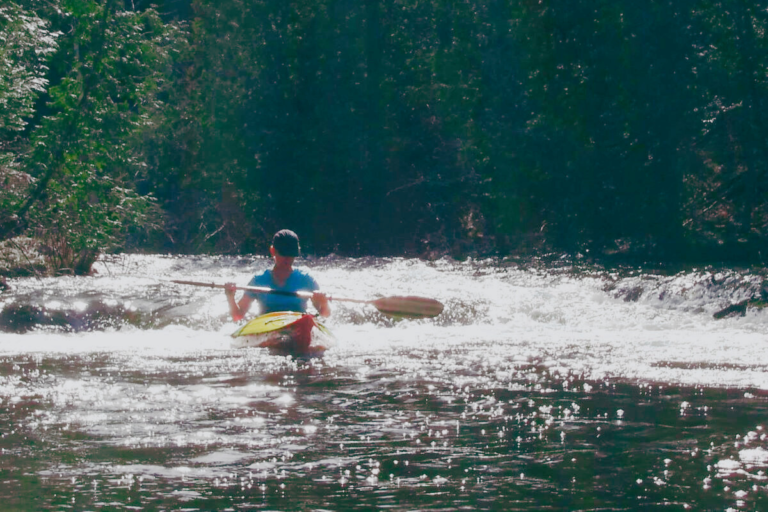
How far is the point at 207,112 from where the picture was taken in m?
31.5

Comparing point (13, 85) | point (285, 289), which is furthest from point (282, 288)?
point (13, 85)

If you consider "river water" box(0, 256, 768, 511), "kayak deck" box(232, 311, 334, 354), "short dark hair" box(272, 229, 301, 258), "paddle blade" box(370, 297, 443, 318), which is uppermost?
"short dark hair" box(272, 229, 301, 258)

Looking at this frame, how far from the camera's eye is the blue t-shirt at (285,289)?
370 inches

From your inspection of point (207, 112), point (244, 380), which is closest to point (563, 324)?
point (244, 380)

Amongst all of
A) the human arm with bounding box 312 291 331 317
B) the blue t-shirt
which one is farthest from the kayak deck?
the blue t-shirt

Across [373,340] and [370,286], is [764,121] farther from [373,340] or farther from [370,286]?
[373,340]

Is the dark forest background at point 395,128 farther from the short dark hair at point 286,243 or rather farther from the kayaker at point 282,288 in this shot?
the short dark hair at point 286,243

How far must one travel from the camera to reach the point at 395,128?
92.6 ft

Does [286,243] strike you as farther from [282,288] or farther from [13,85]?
[13,85]

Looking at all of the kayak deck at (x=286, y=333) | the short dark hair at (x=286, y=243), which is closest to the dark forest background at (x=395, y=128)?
the kayak deck at (x=286, y=333)

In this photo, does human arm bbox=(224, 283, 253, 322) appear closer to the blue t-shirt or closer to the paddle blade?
the blue t-shirt

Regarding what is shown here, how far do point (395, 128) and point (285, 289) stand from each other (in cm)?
1926

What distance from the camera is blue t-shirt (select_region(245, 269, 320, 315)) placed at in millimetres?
9391

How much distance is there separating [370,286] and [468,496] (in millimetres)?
11184
